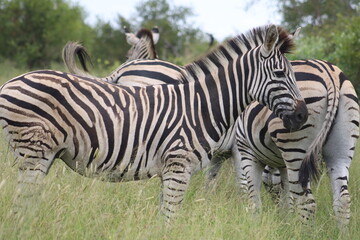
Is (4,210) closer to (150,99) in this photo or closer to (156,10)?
(150,99)

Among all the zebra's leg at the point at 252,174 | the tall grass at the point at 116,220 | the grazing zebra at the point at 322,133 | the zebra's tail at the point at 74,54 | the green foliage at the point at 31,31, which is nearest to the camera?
the tall grass at the point at 116,220

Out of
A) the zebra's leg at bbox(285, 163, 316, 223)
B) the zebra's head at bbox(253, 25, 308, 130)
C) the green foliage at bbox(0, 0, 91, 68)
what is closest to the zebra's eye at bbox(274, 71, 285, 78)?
the zebra's head at bbox(253, 25, 308, 130)

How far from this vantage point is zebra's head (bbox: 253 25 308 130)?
5.58 m

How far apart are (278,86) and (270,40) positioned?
16.7 inches

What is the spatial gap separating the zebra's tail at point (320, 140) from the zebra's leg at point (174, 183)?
1155mm

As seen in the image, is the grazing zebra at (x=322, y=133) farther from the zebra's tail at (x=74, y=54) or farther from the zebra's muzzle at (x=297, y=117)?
the zebra's tail at (x=74, y=54)

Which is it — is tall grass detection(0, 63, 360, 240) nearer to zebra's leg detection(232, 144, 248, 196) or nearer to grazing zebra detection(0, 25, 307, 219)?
grazing zebra detection(0, 25, 307, 219)

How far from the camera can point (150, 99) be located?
577 cm

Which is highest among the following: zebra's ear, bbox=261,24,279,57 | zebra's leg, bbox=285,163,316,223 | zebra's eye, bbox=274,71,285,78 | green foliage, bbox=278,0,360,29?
green foliage, bbox=278,0,360,29

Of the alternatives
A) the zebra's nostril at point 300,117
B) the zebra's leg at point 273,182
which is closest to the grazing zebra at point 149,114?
the zebra's nostril at point 300,117

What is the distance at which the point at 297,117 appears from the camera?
559 centimetres

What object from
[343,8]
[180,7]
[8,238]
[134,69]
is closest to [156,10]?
[180,7]

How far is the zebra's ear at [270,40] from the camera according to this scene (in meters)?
5.62

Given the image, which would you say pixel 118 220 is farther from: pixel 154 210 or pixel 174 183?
pixel 174 183
